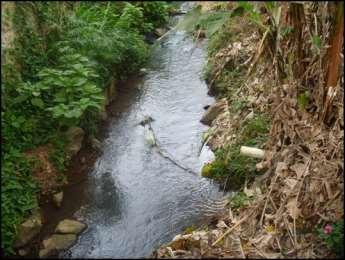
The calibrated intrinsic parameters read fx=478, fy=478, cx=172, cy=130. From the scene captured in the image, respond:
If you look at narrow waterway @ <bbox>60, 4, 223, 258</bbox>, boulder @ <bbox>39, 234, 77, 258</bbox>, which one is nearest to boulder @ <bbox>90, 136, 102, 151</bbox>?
narrow waterway @ <bbox>60, 4, 223, 258</bbox>

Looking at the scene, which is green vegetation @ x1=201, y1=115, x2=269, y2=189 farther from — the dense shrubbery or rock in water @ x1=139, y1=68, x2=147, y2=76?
rock in water @ x1=139, y1=68, x2=147, y2=76

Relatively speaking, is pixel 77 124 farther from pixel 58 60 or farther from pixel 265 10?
pixel 265 10

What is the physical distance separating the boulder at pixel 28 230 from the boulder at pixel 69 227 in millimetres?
242

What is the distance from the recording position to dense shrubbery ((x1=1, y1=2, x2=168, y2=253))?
584cm

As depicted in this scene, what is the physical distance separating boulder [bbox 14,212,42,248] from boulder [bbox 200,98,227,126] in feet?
11.7

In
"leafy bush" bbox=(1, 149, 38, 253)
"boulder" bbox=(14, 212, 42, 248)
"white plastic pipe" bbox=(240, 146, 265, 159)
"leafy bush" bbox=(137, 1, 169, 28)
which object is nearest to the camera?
"leafy bush" bbox=(1, 149, 38, 253)

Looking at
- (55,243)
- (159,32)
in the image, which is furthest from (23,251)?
(159,32)

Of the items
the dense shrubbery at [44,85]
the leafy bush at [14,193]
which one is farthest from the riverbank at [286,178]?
the dense shrubbery at [44,85]

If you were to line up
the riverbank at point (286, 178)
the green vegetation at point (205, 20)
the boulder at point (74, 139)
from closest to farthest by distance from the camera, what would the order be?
1. the riverbank at point (286, 178)
2. the green vegetation at point (205, 20)
3. the boulder at point (74, 139)

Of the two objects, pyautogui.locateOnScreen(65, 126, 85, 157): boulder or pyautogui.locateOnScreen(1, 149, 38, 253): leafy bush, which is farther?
pyautogui.locateOnScreen(65, 126, 85, 157): boulder

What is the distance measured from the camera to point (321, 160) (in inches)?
189

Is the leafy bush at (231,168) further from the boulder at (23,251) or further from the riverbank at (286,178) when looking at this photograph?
the boulder at (23,251)

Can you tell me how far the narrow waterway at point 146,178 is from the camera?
582cm

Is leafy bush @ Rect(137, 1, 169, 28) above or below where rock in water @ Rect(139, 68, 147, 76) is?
above
